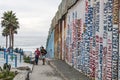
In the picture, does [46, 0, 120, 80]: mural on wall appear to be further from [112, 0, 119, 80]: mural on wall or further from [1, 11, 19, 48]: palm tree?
[1, 11, 19, 48]: palm tree

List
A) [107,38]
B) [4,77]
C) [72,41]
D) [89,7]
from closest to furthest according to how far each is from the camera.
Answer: [107,38] < [89,7] < [4,77] < [72,41]

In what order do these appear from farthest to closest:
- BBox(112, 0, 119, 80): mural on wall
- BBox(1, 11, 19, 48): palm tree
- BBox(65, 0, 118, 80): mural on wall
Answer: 1. BBox(1, 11, 19, 48): palm tree
2. BBox(65, 0, 118, 80): mural on wall
3. BBox(112, 0, 119, 80): mural on wall

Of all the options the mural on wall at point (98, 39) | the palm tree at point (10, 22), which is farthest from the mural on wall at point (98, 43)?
the palm tree at point (10, 22)

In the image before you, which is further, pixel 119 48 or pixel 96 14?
pixel 96 14

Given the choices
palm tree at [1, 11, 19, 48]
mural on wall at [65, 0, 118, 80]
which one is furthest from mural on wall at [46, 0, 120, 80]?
palm tree at [1, 11, 19, 48]

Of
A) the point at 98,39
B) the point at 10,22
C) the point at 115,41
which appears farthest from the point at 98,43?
the point at 10,22

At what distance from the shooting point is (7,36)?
98938mm

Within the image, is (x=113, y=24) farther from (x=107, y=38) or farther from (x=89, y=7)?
(x=89, y=7)

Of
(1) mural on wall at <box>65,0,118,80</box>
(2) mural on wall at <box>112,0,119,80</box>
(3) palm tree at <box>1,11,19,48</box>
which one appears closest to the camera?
(2) mural on wall at <box>112,0,119,80</box>

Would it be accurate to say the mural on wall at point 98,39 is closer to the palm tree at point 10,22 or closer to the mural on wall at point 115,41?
the mural on wall at point 115,41

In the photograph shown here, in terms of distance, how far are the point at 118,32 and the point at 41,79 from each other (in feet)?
24.9

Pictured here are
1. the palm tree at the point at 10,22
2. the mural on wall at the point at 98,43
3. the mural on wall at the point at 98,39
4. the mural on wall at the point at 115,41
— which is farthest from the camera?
the palm tree at the point at 10,22

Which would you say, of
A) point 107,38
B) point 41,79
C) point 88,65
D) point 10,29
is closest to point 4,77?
point 41,79

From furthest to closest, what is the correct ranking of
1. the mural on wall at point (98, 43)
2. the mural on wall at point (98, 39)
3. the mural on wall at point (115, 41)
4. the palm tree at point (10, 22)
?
the palm tree at point (10, 22), the mural on wall at point (98, 43), the mural on wall at point (98, 39), the mural on wall at point (115, 41)
